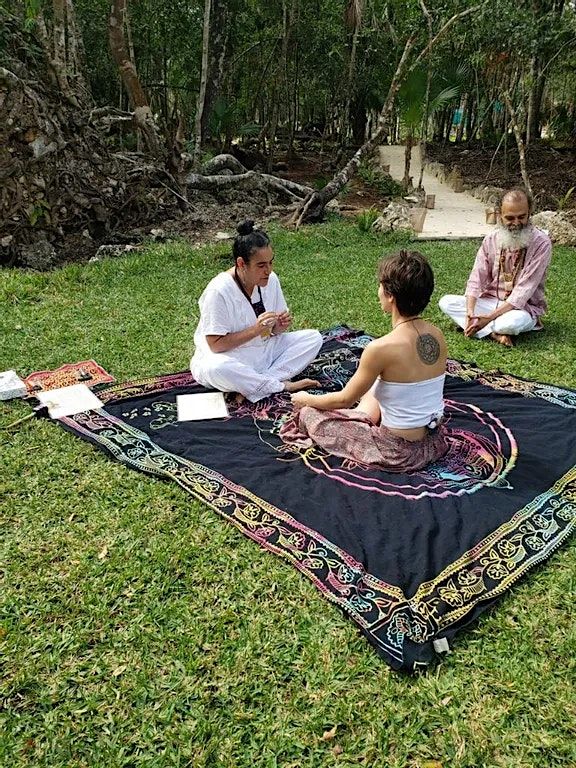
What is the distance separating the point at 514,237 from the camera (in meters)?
4.79

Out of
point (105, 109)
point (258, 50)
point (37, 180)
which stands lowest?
point (37, 180)

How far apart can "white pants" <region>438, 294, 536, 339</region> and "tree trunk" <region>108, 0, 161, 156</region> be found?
19.8 feet

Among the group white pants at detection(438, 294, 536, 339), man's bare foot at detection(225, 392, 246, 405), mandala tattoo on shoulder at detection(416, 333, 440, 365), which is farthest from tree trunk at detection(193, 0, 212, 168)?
mandala tattoo on shoulder at detection(416, 333, 440, 365)

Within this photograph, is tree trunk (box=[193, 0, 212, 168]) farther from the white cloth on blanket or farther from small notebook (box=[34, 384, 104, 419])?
small notebook (box=[34, 384, 104, 419])

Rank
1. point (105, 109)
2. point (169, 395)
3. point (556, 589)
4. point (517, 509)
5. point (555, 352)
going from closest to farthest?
1. point (556, 589)
2. point (517, 509)
3. point (169, 395)
4. point (555, 352)
5. point (105, 109)

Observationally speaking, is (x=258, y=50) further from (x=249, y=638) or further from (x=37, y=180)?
(x=249, y=638)

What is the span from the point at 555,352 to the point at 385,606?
322cm

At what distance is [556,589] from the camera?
243cm

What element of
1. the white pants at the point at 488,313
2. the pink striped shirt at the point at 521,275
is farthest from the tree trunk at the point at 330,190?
the pink striped shirt at the point at 521,275

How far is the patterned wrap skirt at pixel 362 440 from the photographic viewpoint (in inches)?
122

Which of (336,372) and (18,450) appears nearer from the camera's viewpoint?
(18,450)

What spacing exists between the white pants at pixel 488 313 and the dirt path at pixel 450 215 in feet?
13.2

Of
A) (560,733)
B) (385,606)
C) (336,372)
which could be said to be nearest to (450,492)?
(385,606)

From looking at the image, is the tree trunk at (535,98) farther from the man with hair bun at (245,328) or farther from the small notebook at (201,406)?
the small notebook at (201,406)
